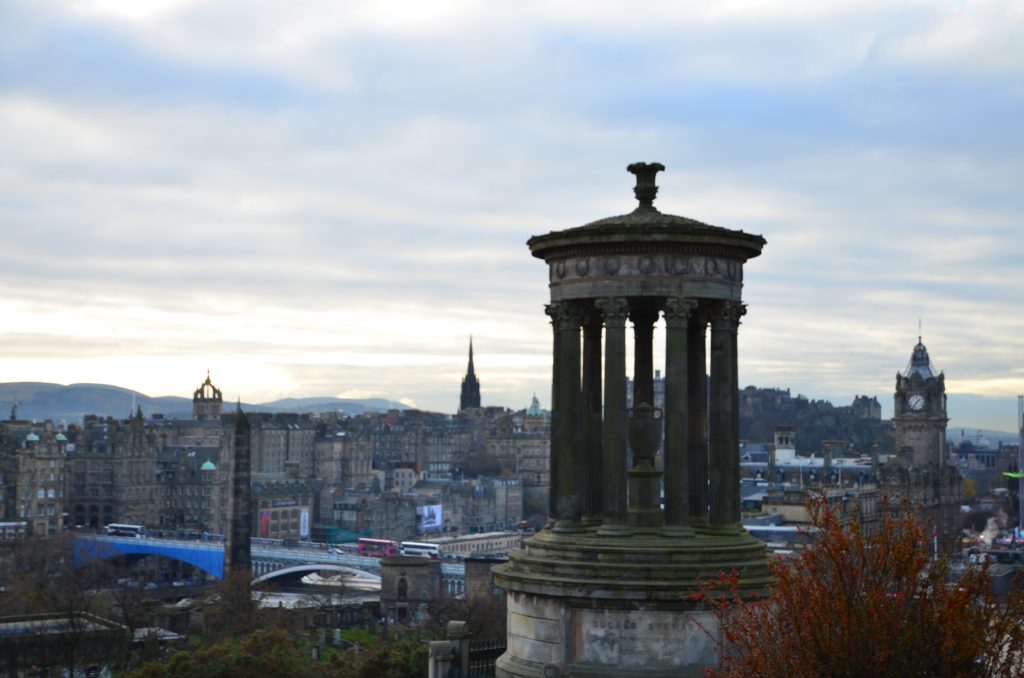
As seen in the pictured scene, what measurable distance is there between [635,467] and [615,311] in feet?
7.69

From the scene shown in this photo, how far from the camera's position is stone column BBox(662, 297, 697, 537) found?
74.8ft

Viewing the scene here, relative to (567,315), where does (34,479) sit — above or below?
below

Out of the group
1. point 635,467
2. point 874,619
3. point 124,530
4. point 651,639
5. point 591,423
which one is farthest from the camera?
point 124,530

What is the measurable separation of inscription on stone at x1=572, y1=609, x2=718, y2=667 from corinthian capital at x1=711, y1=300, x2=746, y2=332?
4.38m

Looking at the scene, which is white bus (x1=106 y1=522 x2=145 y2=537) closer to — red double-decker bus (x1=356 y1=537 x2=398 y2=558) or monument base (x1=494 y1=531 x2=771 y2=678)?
red double-decker bus (x1=356 y1=537 x2=398 y2=558)

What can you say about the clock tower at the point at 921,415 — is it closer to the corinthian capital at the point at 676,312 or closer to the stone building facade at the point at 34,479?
the stone building facade at the point at 34,479

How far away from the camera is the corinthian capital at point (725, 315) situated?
23625mm

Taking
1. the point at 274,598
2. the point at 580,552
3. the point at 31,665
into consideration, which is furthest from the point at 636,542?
the point at 274,598

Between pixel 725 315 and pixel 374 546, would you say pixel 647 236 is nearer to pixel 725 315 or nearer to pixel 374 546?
pixel 725 315

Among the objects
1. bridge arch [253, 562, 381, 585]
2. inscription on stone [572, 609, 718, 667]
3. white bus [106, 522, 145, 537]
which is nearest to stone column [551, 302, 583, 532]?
inscription on stone [572, 609, 718, 667]

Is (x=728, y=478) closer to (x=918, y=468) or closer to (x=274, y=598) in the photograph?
(x=274, y=598)

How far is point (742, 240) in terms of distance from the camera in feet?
76.8

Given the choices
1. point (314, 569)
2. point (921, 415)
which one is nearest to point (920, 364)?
point (921, 415)

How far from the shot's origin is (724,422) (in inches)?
932
